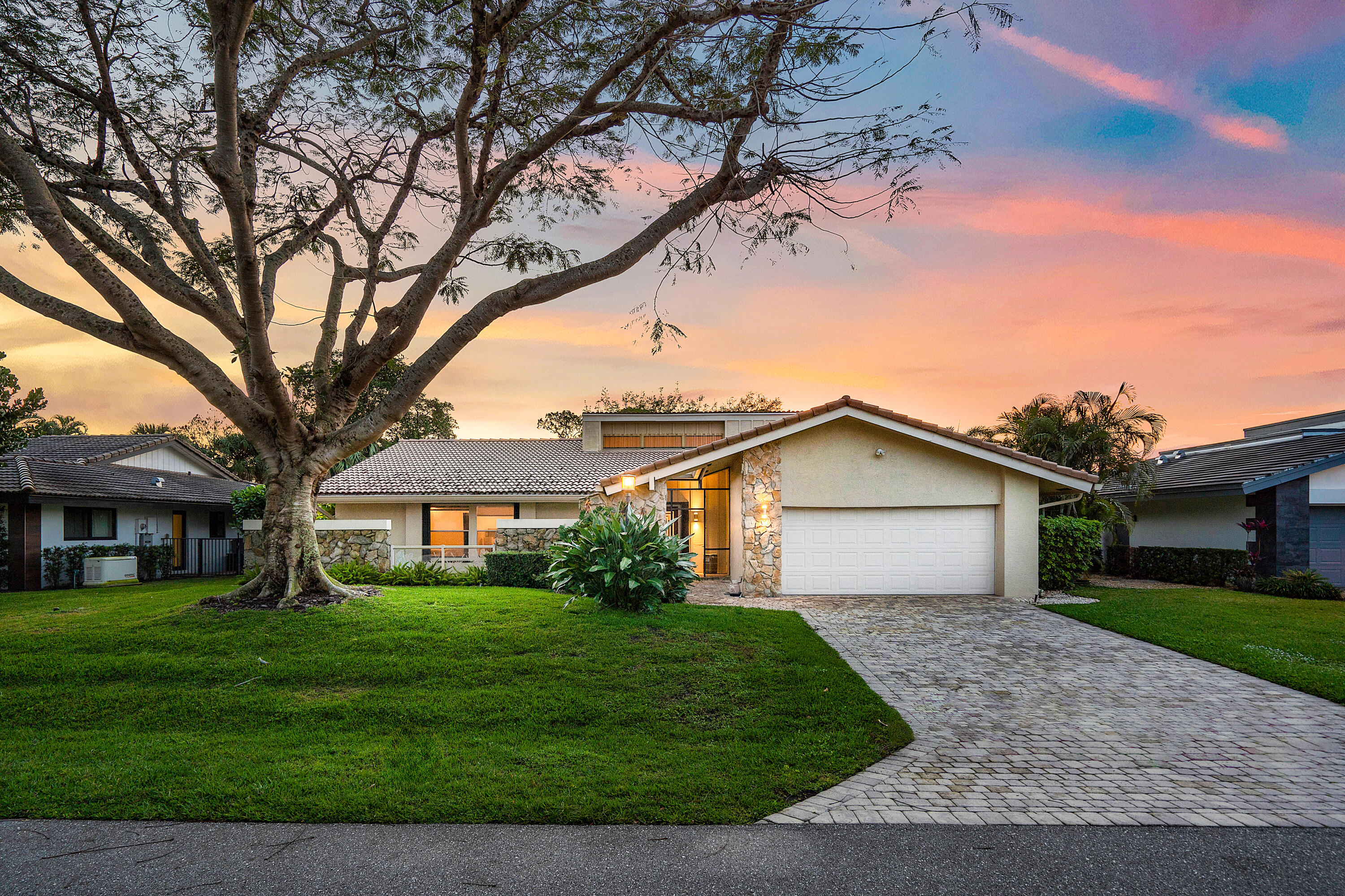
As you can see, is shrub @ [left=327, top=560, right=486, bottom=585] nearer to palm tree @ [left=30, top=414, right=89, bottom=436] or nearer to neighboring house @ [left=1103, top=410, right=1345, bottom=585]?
neighboring house @ [left=1103, top=410, right=1345, bottom=585]

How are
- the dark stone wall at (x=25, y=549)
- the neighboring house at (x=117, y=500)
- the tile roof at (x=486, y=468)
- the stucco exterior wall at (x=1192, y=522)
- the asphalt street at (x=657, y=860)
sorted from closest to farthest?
the asphalt street at (x=657, y=860), the stucco exterior wall at (x=1192, y=522), the dark stone wall at (x=25, y=549), the neighboring house at (x=117, y=500), the tile roof at (x=486, y=468)

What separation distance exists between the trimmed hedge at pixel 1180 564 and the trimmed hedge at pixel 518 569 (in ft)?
55.8

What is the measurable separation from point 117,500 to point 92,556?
1.76 metres

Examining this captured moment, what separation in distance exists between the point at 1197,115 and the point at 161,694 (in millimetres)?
18141

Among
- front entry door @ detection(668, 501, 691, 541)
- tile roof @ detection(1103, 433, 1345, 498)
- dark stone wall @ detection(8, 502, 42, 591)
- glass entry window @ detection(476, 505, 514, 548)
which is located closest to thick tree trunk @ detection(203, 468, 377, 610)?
front entry door @ detection(668, 501, 691, 541)

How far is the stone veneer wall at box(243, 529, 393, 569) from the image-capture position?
13617 millimetres

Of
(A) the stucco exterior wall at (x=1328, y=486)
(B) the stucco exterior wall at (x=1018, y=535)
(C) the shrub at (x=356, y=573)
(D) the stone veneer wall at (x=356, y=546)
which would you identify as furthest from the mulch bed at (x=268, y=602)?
(A) the stucco exterior wall at (x=1328, y=486)

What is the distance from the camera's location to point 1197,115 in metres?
11.9

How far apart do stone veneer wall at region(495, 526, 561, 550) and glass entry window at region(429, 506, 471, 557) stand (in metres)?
6.73

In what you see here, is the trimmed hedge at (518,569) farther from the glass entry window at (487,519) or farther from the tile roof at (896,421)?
the glass entry window at (487,519)

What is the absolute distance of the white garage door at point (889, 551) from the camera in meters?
13.7

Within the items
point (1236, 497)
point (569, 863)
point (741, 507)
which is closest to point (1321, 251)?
point (1236, 497)

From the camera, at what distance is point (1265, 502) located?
15.5 m

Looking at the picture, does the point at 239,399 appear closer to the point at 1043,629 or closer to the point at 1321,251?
the point at 1043,629
